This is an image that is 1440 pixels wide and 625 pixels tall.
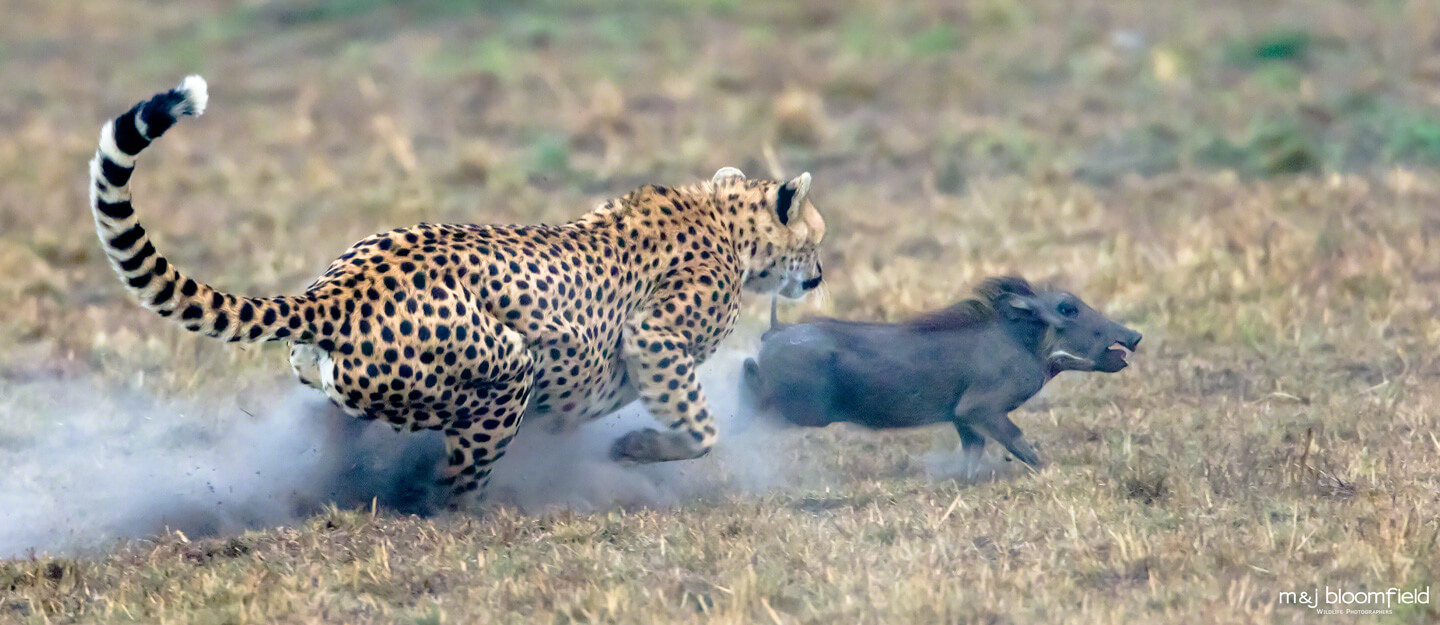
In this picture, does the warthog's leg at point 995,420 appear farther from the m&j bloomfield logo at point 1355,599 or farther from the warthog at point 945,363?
the m&j bloomfield logo at point 1355,599

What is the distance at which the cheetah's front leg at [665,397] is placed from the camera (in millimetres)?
6227

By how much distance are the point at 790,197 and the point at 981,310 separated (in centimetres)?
92

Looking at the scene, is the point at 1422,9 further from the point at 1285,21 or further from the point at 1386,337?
the point at 1386,337

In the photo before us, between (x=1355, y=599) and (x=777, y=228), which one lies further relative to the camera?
(x=777, y=228)

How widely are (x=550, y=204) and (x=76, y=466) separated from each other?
5.37 m

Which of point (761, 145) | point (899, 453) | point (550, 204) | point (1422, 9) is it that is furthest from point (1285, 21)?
point (899, 453)

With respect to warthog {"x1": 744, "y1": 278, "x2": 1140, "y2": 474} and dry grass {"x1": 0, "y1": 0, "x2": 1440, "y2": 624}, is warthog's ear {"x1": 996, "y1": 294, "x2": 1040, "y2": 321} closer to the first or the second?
warthog {"x1": 744, "y1": 278, "x2": 1140, "y2": 474}

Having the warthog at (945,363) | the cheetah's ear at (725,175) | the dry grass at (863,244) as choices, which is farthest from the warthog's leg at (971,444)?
the cheetah's ear at (725,175)

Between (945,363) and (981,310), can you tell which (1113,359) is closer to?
(981,310)

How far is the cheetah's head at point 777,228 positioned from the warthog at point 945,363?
0.24 m

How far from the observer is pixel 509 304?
18.7 ft

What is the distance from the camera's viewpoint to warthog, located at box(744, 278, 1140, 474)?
21.8 ft

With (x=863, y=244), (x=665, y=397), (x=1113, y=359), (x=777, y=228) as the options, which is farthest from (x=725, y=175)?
(x=863, y=244)

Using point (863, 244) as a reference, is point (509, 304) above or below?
Answer: above
